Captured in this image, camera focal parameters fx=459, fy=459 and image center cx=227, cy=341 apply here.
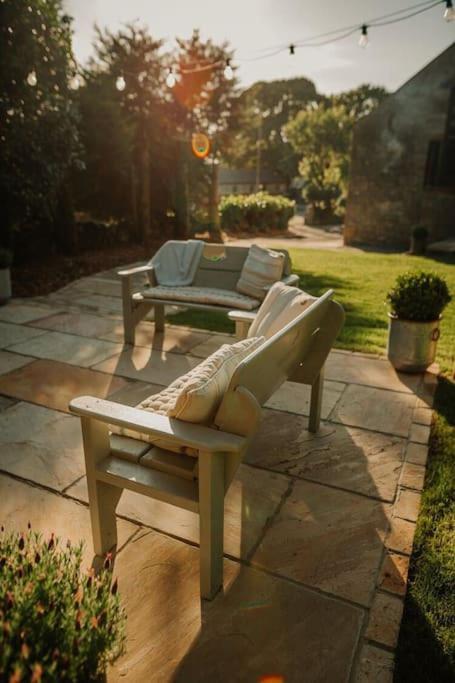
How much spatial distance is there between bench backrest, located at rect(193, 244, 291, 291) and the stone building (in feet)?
44.3

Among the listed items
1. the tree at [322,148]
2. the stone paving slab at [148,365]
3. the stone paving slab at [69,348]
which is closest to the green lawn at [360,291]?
the stone paving slab at [148,365]

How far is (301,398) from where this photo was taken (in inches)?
158

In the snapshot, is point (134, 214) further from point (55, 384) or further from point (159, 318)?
point (55, 384)

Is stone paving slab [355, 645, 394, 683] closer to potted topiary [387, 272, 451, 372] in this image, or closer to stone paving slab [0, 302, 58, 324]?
potted topiary [387, 272, 451, 372]

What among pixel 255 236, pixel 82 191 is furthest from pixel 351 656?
pixel 255 236

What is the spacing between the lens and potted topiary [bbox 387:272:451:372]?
4.40m

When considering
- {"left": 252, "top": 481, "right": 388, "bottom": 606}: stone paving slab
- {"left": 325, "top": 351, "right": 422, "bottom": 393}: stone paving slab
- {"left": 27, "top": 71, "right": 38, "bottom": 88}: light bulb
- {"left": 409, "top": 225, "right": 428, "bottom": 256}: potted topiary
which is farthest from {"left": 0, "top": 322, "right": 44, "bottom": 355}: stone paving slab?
{"left": 409, "top": 225, "right": 428, "bottom": 256}: potted topiary

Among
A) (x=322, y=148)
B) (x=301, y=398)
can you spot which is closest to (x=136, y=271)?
(x=301, y=398)

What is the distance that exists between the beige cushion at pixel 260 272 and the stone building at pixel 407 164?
13722 millimetres

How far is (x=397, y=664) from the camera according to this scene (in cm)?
176

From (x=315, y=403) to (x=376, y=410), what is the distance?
2.45 ft

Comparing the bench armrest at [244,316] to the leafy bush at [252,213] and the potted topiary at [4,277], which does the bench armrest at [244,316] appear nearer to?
the potted topiary at [4,277]

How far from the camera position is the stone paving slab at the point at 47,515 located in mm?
2406

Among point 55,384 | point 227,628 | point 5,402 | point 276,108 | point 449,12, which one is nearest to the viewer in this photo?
point 227,628
